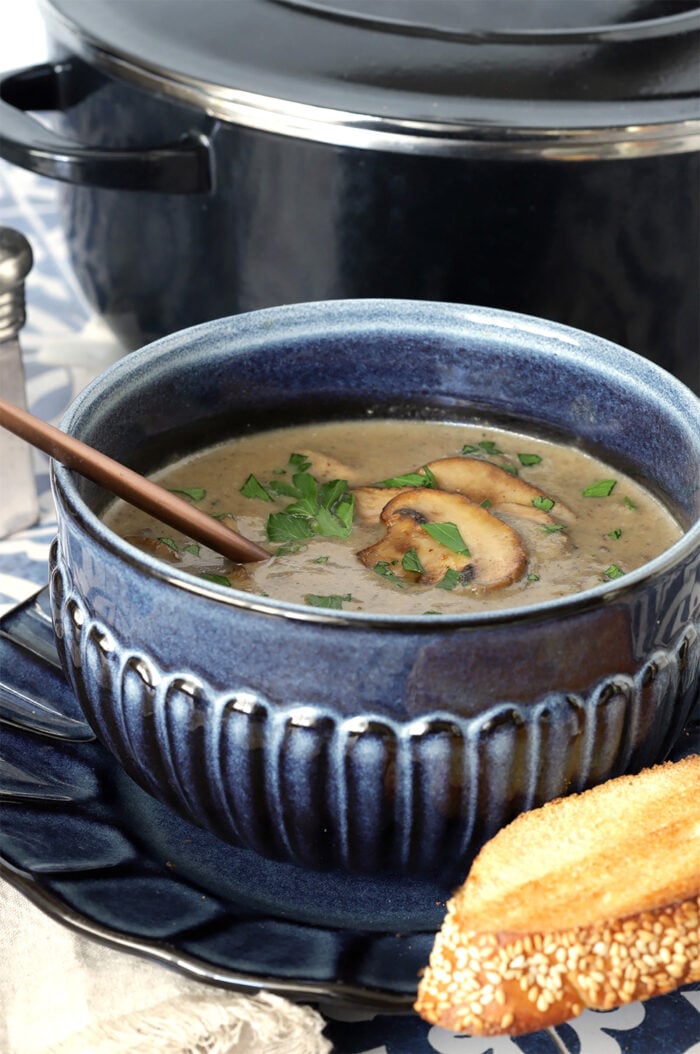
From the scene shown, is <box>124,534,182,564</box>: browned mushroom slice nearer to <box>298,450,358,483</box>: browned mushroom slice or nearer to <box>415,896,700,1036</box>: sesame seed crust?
<box>298,450,358,483</box>: browned mushroom slice

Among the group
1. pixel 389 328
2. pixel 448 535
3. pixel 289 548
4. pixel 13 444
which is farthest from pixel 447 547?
pixel 13 444

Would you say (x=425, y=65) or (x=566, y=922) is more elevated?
(x=425, y=65)

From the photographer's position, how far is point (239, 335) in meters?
1.38

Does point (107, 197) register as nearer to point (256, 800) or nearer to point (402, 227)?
point (402, 227)

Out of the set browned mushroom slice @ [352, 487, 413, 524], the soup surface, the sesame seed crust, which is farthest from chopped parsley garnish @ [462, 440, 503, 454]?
the sesame seed crust

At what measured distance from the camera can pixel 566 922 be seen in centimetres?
100

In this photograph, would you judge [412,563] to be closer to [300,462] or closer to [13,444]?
[300,462]

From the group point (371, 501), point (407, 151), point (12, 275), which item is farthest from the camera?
point (12, 275)

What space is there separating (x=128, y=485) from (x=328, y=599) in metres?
0.18

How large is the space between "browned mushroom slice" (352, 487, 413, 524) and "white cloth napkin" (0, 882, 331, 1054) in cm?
42

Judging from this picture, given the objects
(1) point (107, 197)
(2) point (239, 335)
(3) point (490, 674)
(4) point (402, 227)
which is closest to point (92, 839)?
(3) point (490, 674)

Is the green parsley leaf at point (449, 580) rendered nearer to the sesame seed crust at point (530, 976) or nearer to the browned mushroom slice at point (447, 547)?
the browned mushroom slice at point (447, 547)

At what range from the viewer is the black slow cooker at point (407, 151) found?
1.51 m

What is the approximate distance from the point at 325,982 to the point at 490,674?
230 millimetres
